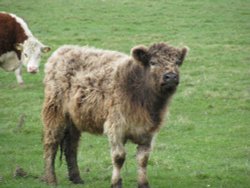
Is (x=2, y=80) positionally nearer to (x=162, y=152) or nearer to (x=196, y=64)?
(x=196, y=64)

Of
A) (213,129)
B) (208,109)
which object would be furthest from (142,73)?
(208,109)

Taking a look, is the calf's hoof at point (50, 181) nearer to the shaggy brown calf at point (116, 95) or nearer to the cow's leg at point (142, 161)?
the shaggy brown calf at point (116, 95)

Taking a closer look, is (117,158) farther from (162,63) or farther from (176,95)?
(176,95)

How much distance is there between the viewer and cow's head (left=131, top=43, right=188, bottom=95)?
9.58m

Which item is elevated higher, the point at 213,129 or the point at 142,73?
the point at 142,73

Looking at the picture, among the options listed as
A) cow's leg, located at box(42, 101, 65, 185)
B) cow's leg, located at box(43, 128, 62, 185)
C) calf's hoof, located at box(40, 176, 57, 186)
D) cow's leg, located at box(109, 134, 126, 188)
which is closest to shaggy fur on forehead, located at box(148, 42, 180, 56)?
cow's leg, located at box(109, 134, 126, 188)

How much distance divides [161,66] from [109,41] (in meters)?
16.8

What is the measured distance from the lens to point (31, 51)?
55.1ft

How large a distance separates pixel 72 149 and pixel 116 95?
1.75m

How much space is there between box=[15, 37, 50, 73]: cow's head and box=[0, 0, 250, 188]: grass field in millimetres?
1449

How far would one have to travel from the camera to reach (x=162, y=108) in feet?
33.2

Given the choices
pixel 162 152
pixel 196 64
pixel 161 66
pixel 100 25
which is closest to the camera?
pixel 161 66

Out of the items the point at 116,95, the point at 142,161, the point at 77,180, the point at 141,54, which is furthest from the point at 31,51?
the point at 142,161

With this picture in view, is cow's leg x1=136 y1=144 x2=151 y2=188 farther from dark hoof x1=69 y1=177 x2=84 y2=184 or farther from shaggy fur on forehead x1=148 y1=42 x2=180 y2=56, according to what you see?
shaggy fur on forehead x1=148 y1=42 x2=180 y2=56
